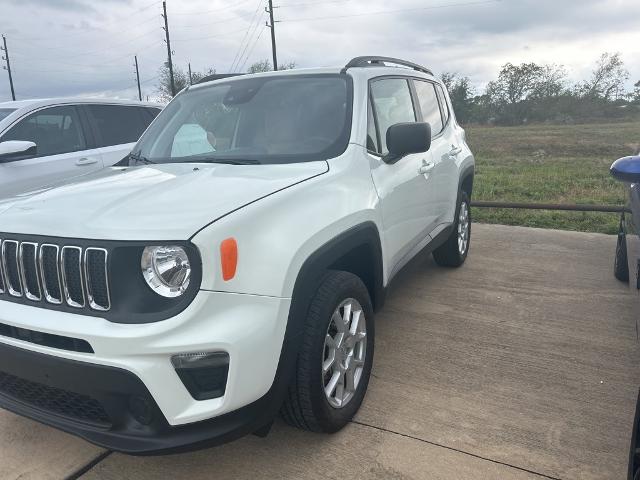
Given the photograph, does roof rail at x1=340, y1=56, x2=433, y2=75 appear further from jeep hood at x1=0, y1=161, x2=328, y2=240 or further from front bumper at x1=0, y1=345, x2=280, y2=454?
front bumper at x1=0, y1=345, x2=280, y2=454

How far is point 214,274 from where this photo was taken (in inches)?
78.9

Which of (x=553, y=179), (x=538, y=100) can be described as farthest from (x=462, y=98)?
(x=553, y=179)

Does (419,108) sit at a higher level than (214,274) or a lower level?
higher

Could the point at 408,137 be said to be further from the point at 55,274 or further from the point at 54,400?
the point at 54,400

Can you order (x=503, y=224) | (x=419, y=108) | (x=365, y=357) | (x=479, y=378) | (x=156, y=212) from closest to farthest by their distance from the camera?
(x=156, y=212), (x=365, y=357), (x=479, y=378), (x=419, y=108), (x=503, y=224)

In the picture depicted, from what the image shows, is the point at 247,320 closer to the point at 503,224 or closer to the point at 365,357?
the point at 365,357

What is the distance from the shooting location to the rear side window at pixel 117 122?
5.91 m

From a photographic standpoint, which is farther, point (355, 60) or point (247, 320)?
point (355, 60)

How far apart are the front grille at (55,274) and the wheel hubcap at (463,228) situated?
3.88 m

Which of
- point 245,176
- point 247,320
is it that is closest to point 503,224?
point 245,176

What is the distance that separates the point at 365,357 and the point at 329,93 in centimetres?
163

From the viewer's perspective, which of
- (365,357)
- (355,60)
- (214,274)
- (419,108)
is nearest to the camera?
(214,274)

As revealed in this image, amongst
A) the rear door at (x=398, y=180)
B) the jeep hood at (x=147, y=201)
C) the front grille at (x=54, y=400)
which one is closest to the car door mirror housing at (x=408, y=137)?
the rear door at (x=398, y=180)

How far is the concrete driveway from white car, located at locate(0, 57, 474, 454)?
0.25 metres
